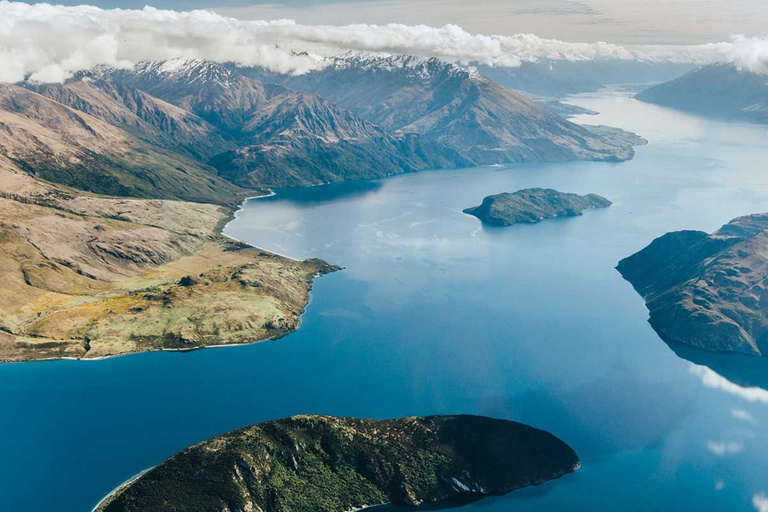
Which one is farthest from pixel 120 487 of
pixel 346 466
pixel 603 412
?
pixel 603 412

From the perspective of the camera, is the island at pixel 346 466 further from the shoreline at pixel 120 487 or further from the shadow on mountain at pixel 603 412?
the shadow on mountain at pixel 603 412

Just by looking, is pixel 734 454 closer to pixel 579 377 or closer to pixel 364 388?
pixel 579 377

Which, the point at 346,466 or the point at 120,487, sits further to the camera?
the point at 346,466

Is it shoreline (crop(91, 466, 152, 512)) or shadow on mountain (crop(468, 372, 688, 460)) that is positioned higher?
shadow on mountain (crop(468, 372, 688, 460))

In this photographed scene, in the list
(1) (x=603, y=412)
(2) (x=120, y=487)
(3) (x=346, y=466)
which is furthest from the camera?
(1) (x=603, y=412)

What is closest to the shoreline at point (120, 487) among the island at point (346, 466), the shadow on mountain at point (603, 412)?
the island at point (346, 466)

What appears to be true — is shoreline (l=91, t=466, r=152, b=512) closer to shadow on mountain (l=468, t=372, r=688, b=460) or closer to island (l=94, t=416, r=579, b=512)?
island (l=94, t=416, r=579, b=512)

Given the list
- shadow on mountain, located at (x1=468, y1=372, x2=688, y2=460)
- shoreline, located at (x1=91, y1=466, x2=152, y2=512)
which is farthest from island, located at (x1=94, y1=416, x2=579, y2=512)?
shadow on mountain, located at (x1=468, y1=372, x2=688, y2=460)

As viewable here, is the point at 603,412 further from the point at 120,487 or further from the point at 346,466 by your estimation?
the point at 120,487
